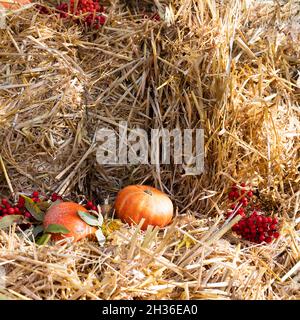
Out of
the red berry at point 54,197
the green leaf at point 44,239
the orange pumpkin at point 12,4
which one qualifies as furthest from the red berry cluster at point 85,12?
the green leaf at point 44,239

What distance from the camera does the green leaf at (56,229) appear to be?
250 centimetres

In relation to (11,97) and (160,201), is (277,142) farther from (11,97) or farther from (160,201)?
(11,97)

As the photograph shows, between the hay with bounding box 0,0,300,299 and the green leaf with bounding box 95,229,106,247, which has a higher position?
the hay with bounding box 0,0,300,299

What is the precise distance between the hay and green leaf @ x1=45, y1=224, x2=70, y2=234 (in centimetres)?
13

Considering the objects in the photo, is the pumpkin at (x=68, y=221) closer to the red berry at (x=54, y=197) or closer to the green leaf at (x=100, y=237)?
the green leaf at (x=100, y=237)

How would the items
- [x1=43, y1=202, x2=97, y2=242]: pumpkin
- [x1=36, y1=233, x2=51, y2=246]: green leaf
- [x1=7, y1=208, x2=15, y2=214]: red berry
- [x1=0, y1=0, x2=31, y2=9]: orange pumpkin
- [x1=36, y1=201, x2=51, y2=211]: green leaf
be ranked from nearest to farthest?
[x1=36, y1=233, x2=51, y2=246]: green leaf < [x1=43, y1=202, x2=97, y2=242]: pumpkin < [x1=7, y1=208, x2=15, y2=214]: red berry < [x1=36, y1=201, x2=51, y2=211]: green leaf < [x1=0, y1=0, x2=31, y2=9]: orange pumpkin

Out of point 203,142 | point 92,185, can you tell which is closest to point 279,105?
point 203,142

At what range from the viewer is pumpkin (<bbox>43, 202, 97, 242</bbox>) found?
8.43 feet

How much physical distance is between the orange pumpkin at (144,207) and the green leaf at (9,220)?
1.69 feet

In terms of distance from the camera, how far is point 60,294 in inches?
82.0

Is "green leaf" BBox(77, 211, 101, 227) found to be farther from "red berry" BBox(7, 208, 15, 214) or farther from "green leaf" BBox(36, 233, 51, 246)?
"red berry" BBox(7, 208, 15, 214)

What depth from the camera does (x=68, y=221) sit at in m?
2.59

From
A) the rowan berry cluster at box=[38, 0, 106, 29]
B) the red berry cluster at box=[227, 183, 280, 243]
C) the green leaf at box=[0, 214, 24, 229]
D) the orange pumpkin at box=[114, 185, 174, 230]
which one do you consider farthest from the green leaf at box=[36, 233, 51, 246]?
the rowan berry cluster at box=[38, 0, 106, 29]

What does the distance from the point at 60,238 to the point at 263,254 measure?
960mm
